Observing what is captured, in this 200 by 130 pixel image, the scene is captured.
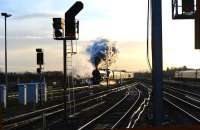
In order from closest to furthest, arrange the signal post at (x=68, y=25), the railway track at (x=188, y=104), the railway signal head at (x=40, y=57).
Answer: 1. the signal post at (x=68, y=25)
2. the railway track at (x=188, y=104)
3. the railway signal head at (x=40, y=57)

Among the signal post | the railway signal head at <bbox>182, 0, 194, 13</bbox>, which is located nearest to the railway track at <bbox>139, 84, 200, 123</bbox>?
the signal post

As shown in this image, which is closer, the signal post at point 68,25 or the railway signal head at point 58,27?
the signal post at point 68,25

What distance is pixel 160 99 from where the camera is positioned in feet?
38.5

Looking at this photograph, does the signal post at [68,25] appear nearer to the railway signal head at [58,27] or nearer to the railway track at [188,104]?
the railway signal head at [58,27]

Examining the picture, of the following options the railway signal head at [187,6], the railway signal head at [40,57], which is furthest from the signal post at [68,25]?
the railway signal head at [40,57]

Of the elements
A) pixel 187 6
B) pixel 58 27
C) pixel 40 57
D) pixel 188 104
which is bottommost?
pixel 188 104

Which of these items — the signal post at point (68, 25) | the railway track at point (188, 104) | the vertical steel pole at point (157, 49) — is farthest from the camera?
the railway track at point (188, 104)

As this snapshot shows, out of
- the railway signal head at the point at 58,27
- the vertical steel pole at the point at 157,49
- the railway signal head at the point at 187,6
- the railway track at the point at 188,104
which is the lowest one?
the railway track at the point at 188,104

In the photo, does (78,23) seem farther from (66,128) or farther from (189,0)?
(189,0)

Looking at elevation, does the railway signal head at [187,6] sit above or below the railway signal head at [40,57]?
above

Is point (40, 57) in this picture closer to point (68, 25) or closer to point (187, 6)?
point (68, 25)

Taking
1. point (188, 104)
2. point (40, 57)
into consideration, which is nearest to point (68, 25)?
point (40, 57)

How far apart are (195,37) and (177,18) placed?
155 inches

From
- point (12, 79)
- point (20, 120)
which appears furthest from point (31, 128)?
point (12, 79)
